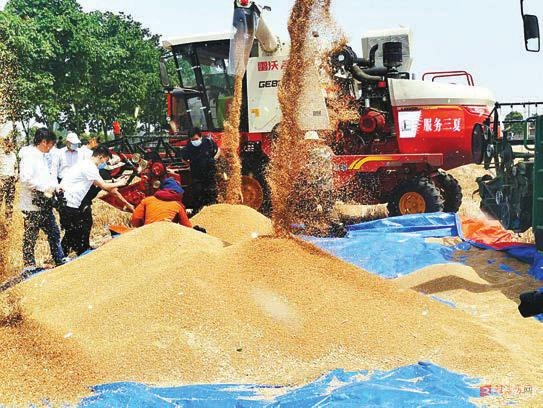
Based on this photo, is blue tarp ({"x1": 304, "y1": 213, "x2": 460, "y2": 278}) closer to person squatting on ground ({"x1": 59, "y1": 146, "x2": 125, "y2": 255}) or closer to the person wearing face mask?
the person wearing face mask

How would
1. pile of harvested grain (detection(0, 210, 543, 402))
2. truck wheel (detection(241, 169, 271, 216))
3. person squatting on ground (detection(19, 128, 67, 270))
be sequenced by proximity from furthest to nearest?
truck wheel (detection(241, 169, 271, 216)) < person squatting on ground (detection(19, 128, 67, 270)) < pile of harvested grain (detection(0, 210, 543, 402))

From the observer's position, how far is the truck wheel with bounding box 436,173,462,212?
34.0ft

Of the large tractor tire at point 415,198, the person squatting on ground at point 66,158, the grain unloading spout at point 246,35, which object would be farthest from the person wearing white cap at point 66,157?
the large tractor tire at point 415,198

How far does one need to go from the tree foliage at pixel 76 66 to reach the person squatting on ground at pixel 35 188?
302 inches

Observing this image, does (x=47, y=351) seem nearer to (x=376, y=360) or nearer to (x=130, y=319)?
(x=130, y=319)

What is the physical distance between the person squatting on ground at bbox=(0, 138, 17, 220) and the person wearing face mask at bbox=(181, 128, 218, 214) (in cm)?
352

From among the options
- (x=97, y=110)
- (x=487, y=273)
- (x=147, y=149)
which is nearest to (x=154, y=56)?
(x=97, y=110)

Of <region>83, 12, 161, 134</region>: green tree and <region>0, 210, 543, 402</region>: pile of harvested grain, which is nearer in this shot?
<region>0, 210, 543, 402</region>: pile of harvested grain

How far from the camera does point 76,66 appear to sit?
22.7 metres

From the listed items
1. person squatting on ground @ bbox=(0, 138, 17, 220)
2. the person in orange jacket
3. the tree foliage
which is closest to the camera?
person squatting on ground @ bbox=(0, 138, 17, 220)

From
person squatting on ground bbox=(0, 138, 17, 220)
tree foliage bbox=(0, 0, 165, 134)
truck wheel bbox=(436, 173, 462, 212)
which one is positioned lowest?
truck wheel bbox=(436, 173, 462, 212)

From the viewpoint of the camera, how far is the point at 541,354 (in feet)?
14.4

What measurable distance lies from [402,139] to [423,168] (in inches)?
21.0

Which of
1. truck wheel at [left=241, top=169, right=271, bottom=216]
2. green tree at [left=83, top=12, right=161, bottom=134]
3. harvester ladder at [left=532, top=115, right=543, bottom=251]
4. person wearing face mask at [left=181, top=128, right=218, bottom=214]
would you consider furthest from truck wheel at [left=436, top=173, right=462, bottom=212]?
green tree at [left=83, top=12, right=161, bottom=134]
